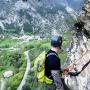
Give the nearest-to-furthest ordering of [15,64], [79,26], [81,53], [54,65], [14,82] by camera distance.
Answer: [54,65], [81,53], [79,26], [14,82], [15,64]

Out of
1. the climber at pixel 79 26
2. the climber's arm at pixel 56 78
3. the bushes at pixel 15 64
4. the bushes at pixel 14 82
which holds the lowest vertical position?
the climber's arm at pixel 56 78

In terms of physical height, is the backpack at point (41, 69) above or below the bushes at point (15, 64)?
below

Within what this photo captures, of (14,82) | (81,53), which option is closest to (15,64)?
(14,82)

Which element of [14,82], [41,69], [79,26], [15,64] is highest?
[15,64]

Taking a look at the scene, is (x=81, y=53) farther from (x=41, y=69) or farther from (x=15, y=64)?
(x=15, y=64)

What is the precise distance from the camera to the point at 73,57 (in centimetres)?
1861

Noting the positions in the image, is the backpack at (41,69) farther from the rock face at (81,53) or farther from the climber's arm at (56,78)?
the rock face at (81,53)

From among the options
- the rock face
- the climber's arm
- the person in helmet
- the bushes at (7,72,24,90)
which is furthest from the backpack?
the bushes at (7,72,24,90)

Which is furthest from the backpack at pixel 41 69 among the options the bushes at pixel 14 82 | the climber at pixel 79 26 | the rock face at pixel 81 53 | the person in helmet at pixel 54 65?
the bushes at pixel 14 82

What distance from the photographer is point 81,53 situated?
17812mm

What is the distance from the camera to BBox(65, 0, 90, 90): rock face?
1612 centimetres

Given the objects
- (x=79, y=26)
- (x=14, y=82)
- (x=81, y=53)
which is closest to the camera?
(x=81, y=53)

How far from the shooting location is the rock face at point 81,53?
52.9 feet

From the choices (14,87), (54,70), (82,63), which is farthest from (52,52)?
(14,87)
